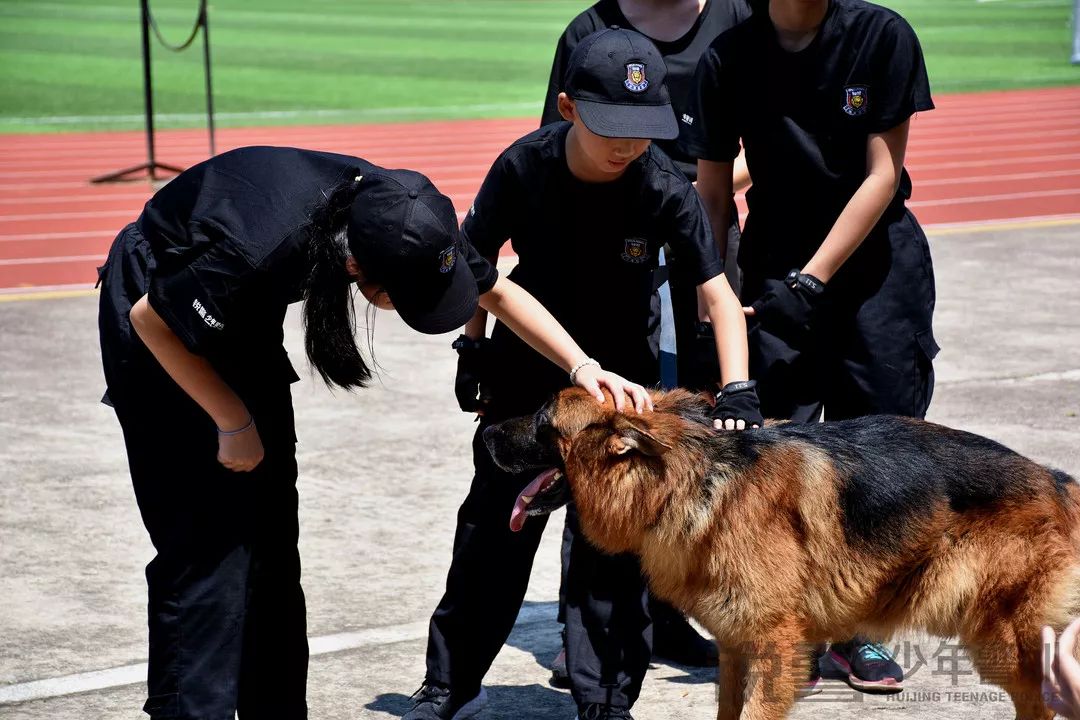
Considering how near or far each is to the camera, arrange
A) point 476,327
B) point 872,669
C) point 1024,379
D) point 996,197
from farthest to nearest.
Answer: point 996,197 < point 1024,379 < point 872,669 < point 476,327


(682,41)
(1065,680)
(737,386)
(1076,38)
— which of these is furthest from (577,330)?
(1076,38)

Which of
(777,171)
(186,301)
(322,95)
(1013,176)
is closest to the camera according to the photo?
(186,301)

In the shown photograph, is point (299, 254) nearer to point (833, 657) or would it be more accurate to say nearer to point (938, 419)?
point (833, 657)

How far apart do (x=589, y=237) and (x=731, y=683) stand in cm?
146

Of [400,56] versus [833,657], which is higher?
[833,657]

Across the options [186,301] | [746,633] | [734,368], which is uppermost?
[186,301]

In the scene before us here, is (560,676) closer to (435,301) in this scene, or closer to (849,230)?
(849,230)

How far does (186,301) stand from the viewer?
3.27 m

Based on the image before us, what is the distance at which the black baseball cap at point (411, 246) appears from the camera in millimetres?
3205

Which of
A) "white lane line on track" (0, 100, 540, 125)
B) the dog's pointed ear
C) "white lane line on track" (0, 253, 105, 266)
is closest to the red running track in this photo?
"white lane line on track" (0, 253, 105, 266)

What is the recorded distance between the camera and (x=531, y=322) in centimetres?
407

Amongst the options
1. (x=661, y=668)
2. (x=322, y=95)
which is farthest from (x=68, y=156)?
(x=661, y=668)

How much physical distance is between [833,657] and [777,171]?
5.89 feet

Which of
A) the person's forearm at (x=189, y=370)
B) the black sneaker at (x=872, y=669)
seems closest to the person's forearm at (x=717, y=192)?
the black sneaker at (x=872, y=669)
